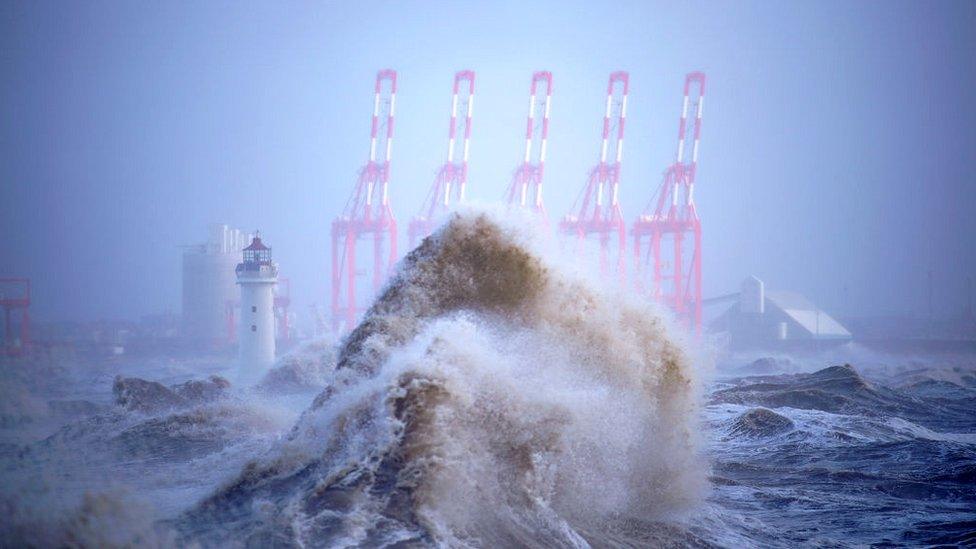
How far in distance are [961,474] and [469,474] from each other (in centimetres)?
821

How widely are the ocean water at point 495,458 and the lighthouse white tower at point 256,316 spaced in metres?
13.3

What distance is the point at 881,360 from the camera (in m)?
53.0

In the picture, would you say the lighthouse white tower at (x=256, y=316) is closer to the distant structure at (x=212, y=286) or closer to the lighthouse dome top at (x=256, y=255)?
the lighthouse dome top at (x=256, y=255)

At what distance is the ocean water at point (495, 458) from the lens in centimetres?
612

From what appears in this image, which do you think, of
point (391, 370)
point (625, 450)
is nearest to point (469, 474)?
point (391, 370)

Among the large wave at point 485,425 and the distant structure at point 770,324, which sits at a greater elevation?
the large wave at point 485,425

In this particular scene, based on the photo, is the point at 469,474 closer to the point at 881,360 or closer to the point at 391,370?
the point at 391,370

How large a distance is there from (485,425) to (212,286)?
4484cm

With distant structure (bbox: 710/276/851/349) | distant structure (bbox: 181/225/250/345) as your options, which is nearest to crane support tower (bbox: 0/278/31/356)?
distant structure (bbox: 181/225/250/345)

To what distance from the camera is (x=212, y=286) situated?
157 feet

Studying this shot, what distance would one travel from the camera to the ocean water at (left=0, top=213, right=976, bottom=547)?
20.1ft

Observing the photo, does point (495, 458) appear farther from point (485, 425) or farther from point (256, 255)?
point (256, 255)

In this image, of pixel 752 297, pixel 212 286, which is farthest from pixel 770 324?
pixel 212 286

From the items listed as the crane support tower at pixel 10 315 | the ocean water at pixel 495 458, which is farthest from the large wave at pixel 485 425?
the crane support tower at pixel 10 315
